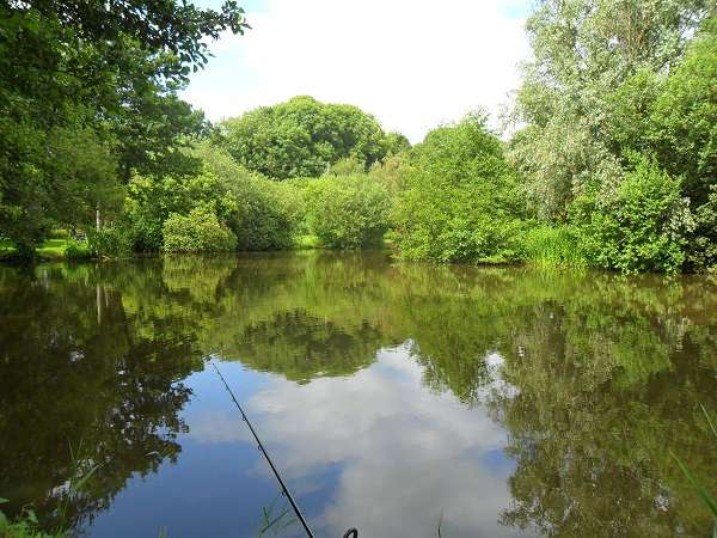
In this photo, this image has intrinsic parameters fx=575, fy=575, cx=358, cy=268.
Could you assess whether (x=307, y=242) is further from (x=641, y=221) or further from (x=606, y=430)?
(x=606, y=430)

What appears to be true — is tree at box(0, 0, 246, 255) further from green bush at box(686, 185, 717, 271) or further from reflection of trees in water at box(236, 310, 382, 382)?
green bush at box(686, 185, 717, 271)

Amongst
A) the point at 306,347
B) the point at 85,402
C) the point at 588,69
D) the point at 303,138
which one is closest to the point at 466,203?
the point at 588,69

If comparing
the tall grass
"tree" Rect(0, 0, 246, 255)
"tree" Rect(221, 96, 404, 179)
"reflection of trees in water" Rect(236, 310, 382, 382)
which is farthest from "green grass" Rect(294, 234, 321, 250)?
"tree" Rect(0, 0, 246, 255)

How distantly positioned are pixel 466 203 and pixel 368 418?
71.5ft

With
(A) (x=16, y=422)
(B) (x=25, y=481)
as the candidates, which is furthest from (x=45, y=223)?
(B) (x=25, y=481)

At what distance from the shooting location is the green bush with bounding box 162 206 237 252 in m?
36.4

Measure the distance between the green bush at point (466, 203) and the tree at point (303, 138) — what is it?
39.1 metres

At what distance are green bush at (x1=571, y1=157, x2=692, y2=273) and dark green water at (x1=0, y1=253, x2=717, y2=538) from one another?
7.61 metres

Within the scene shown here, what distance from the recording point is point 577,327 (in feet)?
36.9

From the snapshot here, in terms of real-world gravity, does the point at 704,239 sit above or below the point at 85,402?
above

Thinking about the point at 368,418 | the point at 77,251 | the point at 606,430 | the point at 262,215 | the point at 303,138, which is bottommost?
the point at 77,251

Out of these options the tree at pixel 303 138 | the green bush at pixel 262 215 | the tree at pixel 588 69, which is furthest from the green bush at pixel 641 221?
the tree at pixel 303 138

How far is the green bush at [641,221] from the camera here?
20.1m

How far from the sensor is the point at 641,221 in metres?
20.7
